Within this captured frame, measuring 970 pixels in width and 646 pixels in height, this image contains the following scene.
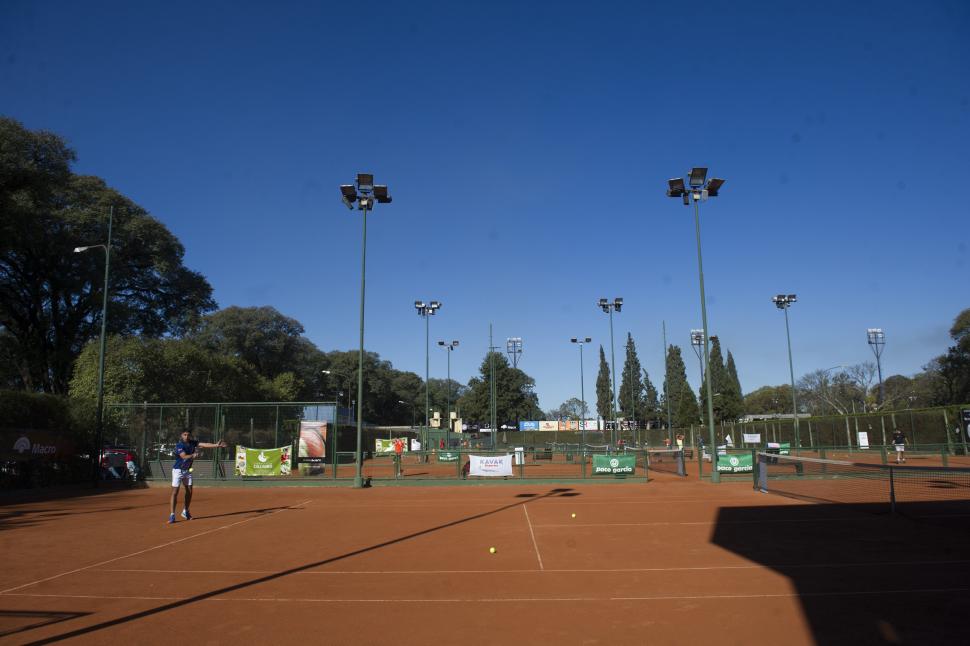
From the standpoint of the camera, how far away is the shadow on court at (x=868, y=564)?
227 inches

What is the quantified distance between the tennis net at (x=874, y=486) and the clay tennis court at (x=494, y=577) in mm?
1348

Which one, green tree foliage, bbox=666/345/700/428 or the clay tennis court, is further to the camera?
green tree foliage, bbox=666/345/700/428

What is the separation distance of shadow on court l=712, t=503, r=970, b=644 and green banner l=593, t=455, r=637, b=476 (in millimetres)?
8284

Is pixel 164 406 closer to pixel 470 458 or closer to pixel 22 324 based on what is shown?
pixel 470 458

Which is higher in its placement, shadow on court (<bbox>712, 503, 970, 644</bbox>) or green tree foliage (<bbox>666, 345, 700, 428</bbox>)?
green tree foliage (<bbox>666, 345, 700, 428</bbox>)

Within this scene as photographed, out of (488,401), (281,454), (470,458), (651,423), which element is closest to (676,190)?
(470,458)

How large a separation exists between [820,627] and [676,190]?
18.9 m

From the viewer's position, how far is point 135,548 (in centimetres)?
1055

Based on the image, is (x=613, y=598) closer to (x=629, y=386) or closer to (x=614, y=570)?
(x=614, y=570)

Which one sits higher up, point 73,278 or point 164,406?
point 73,278

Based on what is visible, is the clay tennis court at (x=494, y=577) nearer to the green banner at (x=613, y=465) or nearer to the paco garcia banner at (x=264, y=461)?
the green banner at (x=613, y=465)

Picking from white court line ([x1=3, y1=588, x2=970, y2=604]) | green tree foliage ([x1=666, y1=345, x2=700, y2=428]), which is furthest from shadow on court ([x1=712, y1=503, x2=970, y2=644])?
green tree foliage ([x1=666, y1=345, x2=700, y2=428])

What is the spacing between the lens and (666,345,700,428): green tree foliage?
78.4 metres

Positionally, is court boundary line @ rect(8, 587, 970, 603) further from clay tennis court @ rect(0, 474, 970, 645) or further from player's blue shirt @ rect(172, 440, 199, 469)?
player's blue shirt @ rect(172, 440, 199, 469)
